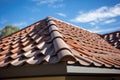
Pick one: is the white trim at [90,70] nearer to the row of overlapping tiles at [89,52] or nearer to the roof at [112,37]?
the row of overlapping tiles at [89,52]

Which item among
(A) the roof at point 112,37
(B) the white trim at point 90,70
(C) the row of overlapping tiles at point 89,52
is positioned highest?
(A) the roof at point 112,37

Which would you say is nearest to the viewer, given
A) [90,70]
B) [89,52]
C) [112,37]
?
[90,70]

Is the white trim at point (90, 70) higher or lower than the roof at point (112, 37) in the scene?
lower

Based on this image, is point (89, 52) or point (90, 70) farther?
point (89, 52)

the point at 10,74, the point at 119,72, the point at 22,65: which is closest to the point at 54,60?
the point at 22,65

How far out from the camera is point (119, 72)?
4262 millimetres

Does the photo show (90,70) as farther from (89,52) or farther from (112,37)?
(112,37)

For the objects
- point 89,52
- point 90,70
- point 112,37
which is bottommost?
point 90,70

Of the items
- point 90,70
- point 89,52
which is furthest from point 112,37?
point 90,70

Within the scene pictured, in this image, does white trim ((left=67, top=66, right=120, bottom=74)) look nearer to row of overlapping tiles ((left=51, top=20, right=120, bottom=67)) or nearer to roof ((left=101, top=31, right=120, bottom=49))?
row of overlapping tiles ((left=51, top=20, right=120, bottom=67))

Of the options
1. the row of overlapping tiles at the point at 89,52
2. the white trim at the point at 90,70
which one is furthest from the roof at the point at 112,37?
the white trim at the point at 90,70

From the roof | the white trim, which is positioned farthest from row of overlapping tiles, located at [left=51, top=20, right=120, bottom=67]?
the roof

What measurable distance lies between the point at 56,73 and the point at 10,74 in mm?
1170

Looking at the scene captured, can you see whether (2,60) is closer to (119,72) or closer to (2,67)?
(2,67)
